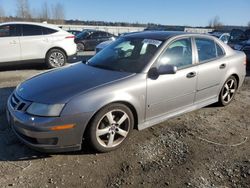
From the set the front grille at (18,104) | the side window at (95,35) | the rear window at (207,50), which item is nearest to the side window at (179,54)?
the rear window at (207,50)

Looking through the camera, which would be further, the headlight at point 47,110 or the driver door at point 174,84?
the driver door at point 174,84

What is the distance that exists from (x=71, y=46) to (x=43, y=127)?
7.41 meters

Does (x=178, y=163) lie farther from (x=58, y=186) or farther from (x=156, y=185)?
(x=58, y=186)

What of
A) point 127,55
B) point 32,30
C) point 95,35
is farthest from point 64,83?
point 95,35

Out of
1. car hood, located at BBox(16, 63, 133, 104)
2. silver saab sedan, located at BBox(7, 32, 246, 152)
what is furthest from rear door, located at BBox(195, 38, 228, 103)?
car hood, located at BBox(16, 63, 133, 104)

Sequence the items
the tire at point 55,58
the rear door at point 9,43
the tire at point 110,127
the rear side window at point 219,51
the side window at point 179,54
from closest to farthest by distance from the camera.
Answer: the tire at point 110,127
the side window at point 179,54
the rear side window at point 219,51
the rear door at point 9,43
the tire at point 55,58

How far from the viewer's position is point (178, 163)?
3807mm

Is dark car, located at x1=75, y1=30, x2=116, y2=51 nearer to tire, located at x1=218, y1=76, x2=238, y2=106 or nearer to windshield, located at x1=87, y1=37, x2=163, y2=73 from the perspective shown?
tire, located at x1=218, y1=76, x2=238, y2=106

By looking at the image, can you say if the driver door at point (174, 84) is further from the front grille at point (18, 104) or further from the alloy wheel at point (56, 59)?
the alloy wheel at point (56, 59)

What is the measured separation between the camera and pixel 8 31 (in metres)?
9.26

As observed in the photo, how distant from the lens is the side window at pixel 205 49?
203 inches

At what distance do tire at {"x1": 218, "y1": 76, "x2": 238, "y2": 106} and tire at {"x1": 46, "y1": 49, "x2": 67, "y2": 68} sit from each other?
20.1 ft

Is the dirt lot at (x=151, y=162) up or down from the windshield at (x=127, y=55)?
down

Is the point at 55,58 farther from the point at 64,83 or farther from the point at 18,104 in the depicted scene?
the point at 18,104
